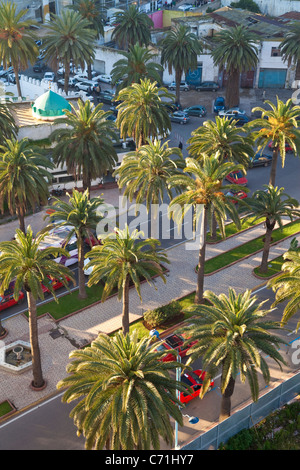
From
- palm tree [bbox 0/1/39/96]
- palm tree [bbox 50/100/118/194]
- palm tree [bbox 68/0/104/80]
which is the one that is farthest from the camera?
palm tree [bbox 68/0/104/80]

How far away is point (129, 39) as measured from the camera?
7875 centimetres

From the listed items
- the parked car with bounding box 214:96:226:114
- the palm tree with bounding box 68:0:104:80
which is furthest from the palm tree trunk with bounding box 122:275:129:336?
the palm tree with bounding box 68:0:104:80

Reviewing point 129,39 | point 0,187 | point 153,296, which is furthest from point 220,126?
point 129,39

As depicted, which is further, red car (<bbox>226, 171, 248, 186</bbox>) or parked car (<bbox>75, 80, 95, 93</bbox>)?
parked car (<bbox>75, 80, 95, 93</bbox>)

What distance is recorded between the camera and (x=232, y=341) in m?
27.6

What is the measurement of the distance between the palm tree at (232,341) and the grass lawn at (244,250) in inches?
609

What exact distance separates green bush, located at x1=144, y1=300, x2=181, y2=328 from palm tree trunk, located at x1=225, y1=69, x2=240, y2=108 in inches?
1729

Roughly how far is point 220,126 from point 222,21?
1912 inches

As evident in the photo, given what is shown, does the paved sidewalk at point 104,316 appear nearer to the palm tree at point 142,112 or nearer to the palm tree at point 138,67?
the palm tree at point 142,112

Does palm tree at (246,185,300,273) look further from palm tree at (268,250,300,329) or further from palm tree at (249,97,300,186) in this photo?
palm tree at (268,250,300,329)

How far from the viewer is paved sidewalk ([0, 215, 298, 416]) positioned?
113 ft

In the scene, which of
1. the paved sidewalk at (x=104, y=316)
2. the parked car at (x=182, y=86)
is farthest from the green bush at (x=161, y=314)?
the parked car at (x=182, y=86)

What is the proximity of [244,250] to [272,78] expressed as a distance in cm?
4400

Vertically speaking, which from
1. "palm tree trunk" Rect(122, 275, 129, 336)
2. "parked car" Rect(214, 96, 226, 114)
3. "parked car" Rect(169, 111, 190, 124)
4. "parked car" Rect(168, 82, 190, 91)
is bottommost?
"palm tree trunk" Rect(122, 275, 129, 336)
